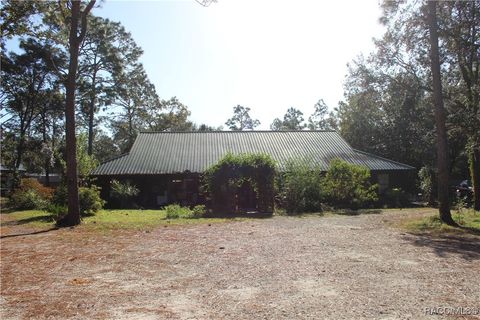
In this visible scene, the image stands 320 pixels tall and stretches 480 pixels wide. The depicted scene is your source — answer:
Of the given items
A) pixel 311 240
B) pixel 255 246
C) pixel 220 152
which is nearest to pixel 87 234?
pixel 255 246

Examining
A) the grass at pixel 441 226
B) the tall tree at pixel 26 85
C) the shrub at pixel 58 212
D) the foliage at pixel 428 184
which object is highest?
the tall tree at pixel 26 85

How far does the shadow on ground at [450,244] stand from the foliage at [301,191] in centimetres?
951

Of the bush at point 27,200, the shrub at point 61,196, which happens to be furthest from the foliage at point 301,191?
the bush at point 27,200

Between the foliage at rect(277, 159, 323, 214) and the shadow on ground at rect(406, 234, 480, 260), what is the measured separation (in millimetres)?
Answer: 9506

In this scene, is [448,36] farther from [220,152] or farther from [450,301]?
[220,152]

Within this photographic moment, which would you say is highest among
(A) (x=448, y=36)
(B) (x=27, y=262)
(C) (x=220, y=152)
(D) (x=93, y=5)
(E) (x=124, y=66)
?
(E) (x=124, y=66)

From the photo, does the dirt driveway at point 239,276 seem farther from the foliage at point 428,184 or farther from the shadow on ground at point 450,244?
the foliage at point 428,184

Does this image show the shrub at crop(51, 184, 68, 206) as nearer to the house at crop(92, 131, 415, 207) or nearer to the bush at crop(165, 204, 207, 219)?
the bush at crop(165, 204, 207, 219)

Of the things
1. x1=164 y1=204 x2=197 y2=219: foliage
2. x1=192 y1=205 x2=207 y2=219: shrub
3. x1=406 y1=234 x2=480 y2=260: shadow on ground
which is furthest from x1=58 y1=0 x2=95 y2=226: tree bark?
x1=406 y1=234 x2=480 y2=260: shadow on ground

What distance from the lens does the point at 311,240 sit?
1169 centimetres

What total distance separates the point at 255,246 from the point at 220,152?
21240mm

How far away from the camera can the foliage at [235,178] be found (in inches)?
832

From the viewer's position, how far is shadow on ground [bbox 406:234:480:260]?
966cm

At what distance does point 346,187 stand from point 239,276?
1833 cm
